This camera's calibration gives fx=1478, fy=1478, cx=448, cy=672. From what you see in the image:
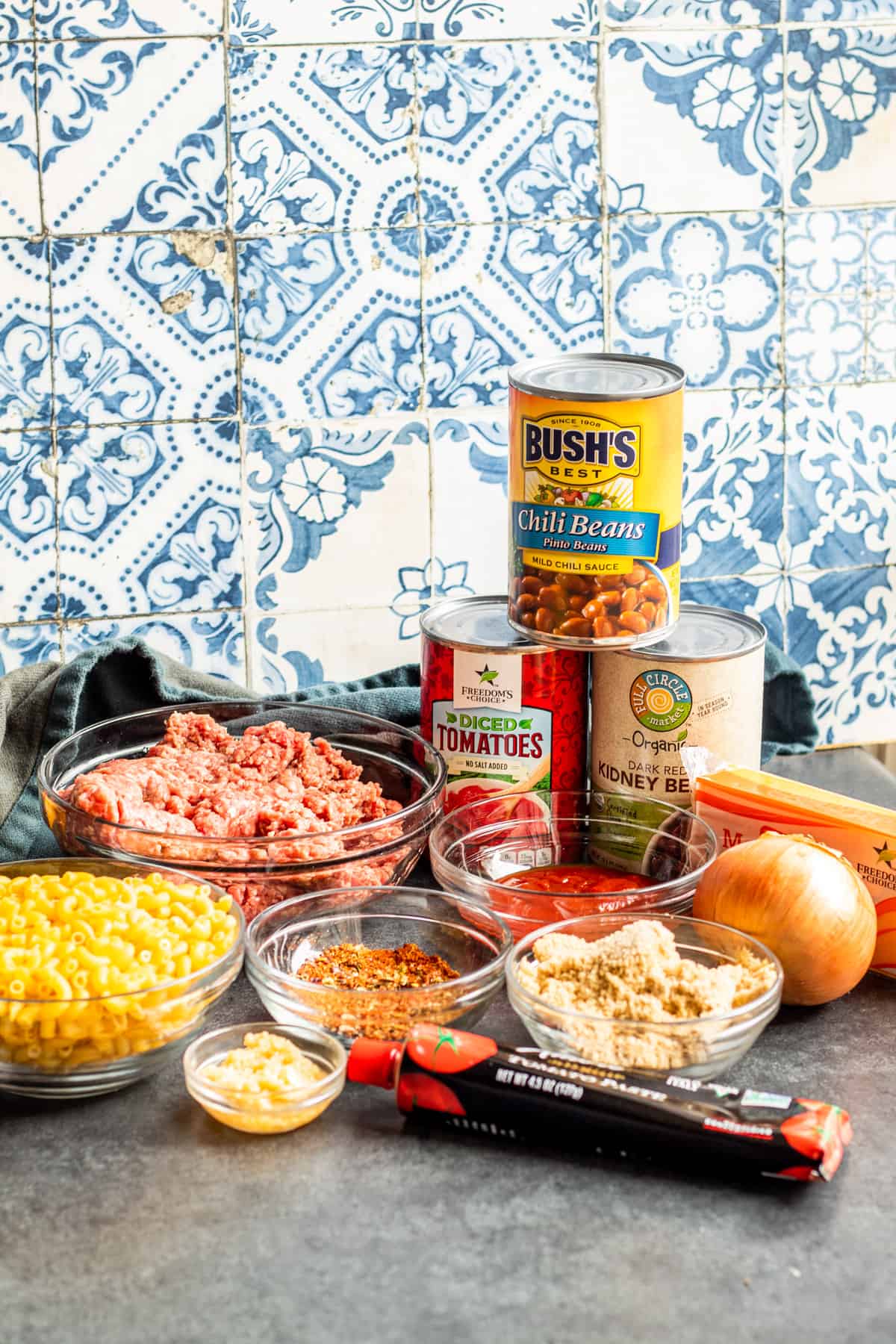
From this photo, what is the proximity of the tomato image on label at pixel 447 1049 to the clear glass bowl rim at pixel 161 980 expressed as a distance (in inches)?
5.4

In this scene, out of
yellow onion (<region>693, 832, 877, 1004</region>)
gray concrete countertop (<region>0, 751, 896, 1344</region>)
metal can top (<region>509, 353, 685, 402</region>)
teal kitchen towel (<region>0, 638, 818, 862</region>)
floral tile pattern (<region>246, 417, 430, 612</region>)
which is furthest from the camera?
floral tile pattern (<region>246, 417, 430, 612</region>)

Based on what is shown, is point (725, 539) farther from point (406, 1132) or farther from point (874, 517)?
point (406, 1132)

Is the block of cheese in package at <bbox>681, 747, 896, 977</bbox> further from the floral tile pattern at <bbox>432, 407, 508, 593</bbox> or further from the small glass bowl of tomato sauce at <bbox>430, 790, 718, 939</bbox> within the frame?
the floral tile pattern at <bbox>432, 407, 508, 593</bbox>

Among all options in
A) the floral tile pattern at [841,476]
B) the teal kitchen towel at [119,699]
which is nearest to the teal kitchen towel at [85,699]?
the teal kitchen towel at [119,699]

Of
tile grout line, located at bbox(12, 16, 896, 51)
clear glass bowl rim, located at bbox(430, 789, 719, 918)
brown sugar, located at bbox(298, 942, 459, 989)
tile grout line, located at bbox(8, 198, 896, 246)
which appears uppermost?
tile grout line, located at bbox(12, 16, 896, 51)

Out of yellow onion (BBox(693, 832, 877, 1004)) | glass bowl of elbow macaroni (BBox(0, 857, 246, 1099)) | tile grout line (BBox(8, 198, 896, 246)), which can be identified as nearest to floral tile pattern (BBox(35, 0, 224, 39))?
tile grout line (BBox(8, 198, 896, 246))

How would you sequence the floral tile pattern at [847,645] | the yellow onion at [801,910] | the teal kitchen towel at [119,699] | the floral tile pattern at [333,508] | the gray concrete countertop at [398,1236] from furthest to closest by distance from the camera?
the floral tile pattern at [847,645]
the floral tile pattern at [333,508]
the teal kitchen towel at [119,699]
the yellow onion at [801,910]
the gray concrete countertop at [398,1236]

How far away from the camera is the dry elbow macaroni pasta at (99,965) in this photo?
36.8 inches

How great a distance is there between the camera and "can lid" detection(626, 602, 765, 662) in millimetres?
1205

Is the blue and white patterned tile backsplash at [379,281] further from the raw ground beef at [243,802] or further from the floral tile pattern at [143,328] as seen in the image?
the raw ground beef at [243,802]

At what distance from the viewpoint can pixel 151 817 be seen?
118 centimetres

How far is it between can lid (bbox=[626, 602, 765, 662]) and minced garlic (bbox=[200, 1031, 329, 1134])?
44 cm

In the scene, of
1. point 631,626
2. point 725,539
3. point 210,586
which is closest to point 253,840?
point 631,626

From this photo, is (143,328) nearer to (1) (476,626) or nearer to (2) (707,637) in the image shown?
(1) (476,626)
